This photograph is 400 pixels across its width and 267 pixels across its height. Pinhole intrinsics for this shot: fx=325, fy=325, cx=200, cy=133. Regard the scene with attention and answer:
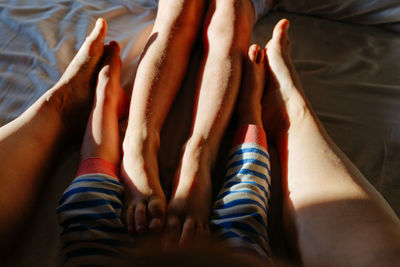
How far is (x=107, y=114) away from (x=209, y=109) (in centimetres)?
23

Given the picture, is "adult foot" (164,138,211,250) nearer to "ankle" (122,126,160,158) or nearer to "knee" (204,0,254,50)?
"ankle" (122,126,160,158)

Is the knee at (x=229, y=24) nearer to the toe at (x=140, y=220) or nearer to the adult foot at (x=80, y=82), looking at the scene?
the adult foot at (x=80, y=82)

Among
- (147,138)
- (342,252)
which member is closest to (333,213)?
(342,252)

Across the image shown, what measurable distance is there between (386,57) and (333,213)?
26.0 inches

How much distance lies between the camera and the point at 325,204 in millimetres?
564

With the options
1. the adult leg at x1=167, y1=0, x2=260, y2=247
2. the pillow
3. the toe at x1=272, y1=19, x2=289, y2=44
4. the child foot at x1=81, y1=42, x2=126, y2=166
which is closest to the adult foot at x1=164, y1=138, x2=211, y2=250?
the adult leg at x1=167, y1=0, x2=260, y2=247

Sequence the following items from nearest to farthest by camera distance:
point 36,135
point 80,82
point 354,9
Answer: point 36,135, point 80,82, point 354,9

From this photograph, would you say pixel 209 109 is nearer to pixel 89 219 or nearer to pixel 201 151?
pixel 201 151

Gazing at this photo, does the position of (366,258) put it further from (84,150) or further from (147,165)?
(84,150)

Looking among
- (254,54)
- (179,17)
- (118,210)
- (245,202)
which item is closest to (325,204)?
(245,202)

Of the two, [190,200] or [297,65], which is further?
[297,65]

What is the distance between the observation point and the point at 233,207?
1.89ft

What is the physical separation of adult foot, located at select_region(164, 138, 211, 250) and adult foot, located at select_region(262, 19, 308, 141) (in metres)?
0.23

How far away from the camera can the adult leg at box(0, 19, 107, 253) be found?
553 mm
